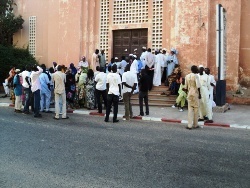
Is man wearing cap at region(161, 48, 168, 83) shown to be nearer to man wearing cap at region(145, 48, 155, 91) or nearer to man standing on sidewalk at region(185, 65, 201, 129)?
man wearing cap at region(145, 48, 155, 91)

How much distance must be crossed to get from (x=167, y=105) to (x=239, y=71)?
4434 mm

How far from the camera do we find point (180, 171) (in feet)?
18.8

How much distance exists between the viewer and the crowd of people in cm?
1126

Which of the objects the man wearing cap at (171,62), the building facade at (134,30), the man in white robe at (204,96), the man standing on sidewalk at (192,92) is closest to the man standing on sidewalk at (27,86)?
the man standing on sidewalk at (192,92)

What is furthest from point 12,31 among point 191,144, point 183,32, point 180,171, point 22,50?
point 180,171

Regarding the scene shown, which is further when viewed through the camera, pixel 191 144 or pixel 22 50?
pixel 22 50

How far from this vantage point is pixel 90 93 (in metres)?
14.0

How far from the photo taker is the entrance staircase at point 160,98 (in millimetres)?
15039

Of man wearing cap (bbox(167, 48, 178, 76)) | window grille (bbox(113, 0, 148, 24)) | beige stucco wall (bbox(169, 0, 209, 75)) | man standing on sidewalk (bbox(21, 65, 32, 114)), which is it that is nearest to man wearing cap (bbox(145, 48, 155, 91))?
man wearing cap (bbox(167, 48, 178, 76))

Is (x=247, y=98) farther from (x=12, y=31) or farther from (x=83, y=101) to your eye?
(x=12, y=31)

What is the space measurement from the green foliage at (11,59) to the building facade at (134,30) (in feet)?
A: 3.82

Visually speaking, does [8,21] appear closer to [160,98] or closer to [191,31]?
[191,31]

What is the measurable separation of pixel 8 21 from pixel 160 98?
12.1 meters

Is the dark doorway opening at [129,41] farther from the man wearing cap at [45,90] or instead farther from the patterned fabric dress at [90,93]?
the man wearing cap at [45,90]
